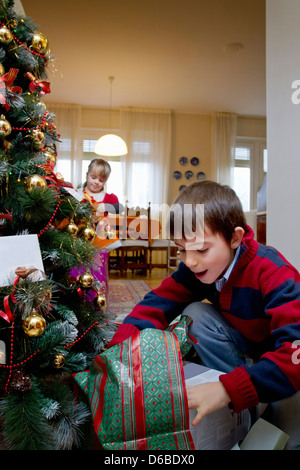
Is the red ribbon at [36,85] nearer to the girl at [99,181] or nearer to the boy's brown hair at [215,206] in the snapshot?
the boy's brown hair at [215,206]

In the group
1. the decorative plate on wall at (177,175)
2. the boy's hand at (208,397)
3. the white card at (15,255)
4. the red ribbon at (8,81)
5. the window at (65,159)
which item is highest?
the window at (65,159)

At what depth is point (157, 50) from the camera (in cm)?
360

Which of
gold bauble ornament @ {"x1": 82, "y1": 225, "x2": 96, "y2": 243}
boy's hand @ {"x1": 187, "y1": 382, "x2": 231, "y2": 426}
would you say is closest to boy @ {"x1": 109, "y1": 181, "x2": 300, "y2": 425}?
boy's hand @ {"x1": 187, "y1": 382, "x2": 231, "y2": 426}

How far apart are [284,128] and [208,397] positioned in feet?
4.15

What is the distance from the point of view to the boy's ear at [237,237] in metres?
0.72

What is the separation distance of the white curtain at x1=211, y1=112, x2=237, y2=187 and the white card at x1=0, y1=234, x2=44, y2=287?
5156 millimetres

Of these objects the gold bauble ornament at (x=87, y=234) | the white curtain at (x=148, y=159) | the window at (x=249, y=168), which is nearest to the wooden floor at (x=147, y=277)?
the white curtain at (x=148, y=159)

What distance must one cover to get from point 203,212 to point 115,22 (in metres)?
3.17

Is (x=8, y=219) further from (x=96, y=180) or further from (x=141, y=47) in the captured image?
(x=141, y=47)

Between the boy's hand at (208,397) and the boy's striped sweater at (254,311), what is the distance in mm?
14

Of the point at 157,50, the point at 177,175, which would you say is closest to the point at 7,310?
the point at 157,50

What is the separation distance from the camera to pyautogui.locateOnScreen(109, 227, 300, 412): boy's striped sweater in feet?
1.81

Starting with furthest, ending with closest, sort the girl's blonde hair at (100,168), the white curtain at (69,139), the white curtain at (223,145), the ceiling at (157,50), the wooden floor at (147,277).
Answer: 1. the white curtain at (223,145)
2. the white curtain at (69,139)
3. the wooden floor at (147,277)
4. the ceiling at (157,50)
5. the girl's blonde hair at (100,168)

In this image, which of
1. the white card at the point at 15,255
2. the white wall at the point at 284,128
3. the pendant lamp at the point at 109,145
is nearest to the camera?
the white card at the point at 15,255
